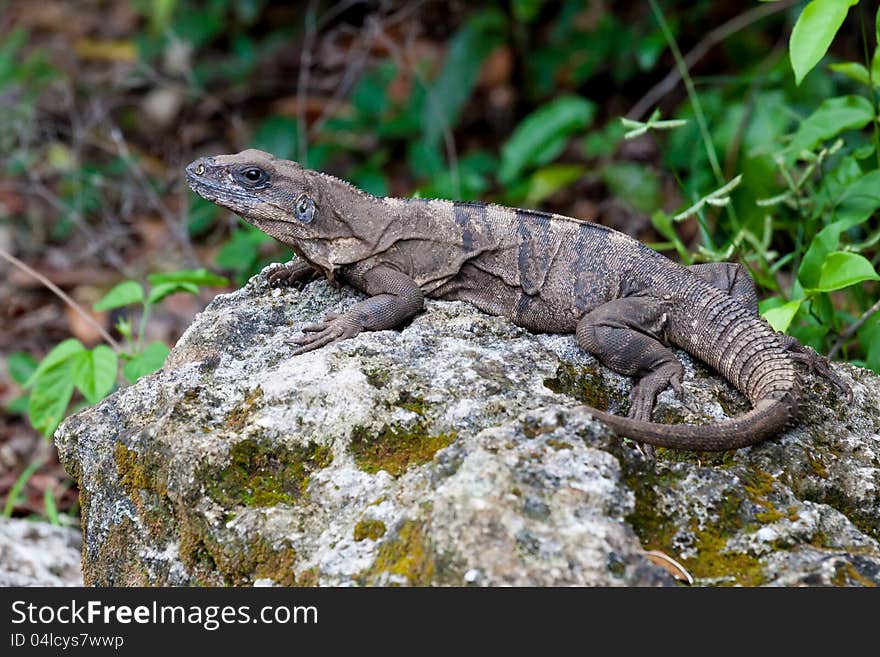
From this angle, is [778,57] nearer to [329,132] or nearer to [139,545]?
[329,132]

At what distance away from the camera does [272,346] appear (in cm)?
468

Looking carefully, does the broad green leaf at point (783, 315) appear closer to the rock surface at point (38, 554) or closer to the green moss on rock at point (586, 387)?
the green moss on rock at point (586, 387)

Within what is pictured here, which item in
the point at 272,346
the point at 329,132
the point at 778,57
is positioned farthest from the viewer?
the point at 329,132

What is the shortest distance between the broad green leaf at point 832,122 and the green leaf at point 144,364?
3782mm

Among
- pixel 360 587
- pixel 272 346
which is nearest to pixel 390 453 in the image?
pixel 360 587

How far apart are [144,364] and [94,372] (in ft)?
0.97

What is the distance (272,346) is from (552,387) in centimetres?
128

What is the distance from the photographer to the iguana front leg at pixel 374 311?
4684 mm

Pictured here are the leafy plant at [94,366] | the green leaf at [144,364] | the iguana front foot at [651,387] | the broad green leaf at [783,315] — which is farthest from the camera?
the green leaf at [144,364]

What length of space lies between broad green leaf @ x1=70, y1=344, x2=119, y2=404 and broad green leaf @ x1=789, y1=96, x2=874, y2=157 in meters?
4.01

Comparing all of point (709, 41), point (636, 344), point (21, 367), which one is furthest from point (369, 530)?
point (709, 41)

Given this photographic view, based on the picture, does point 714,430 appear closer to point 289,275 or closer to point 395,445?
point 395,445

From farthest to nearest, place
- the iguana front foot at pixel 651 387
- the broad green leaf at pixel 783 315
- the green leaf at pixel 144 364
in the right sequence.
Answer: the green leaf at pixel 144 364, the broad green leaf at pixel 783 315, the iguana front foot at pixel 651 387

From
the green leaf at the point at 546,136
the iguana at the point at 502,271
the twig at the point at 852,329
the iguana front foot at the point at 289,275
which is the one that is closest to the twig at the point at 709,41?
the green leaf at the point at 546,136
